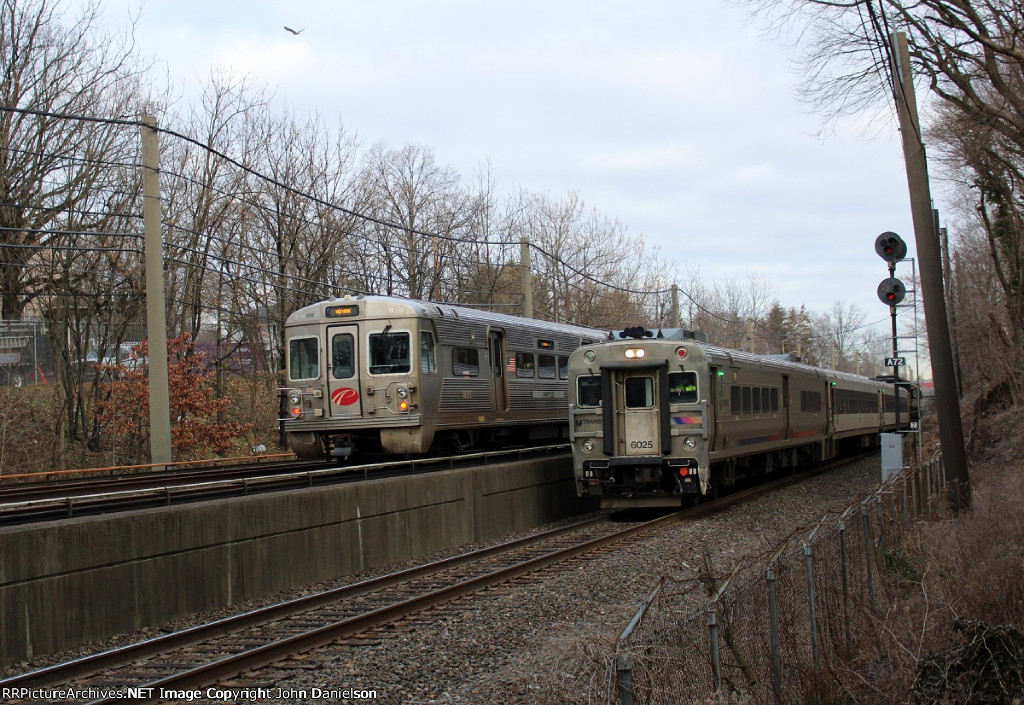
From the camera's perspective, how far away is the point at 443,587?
10500 mm

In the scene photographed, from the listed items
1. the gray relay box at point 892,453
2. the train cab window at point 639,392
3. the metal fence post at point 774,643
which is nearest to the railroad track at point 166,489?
the train cab window at point 639,392

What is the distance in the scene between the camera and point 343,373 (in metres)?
16.4

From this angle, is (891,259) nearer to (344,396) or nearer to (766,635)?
(344,396)

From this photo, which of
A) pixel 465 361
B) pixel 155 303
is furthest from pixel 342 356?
pixel 155 303

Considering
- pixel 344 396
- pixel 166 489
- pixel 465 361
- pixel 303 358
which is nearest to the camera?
pixel 166 489

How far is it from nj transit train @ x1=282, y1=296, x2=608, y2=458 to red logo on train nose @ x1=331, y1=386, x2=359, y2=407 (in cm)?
2

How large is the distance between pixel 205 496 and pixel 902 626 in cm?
783

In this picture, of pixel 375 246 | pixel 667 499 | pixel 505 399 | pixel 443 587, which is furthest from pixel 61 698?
pixel 375 246

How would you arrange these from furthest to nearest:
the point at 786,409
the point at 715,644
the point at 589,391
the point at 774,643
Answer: the point at 786,409, the point at 589,391, the point at 774,643, the point at 715,644

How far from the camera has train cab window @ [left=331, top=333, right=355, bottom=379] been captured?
1636 cm

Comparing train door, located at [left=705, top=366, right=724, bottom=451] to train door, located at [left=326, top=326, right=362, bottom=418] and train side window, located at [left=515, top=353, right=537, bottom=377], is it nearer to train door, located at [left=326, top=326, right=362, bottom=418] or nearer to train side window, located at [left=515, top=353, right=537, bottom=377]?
train side window, located at [left=515, top=353, right=537, bottom=377]

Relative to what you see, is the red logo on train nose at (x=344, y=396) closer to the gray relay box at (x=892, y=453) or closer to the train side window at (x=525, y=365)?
the train side window at (x=525, y=365)

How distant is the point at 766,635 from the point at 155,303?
44.2 feet

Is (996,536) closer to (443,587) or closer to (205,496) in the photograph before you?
(443,587)
